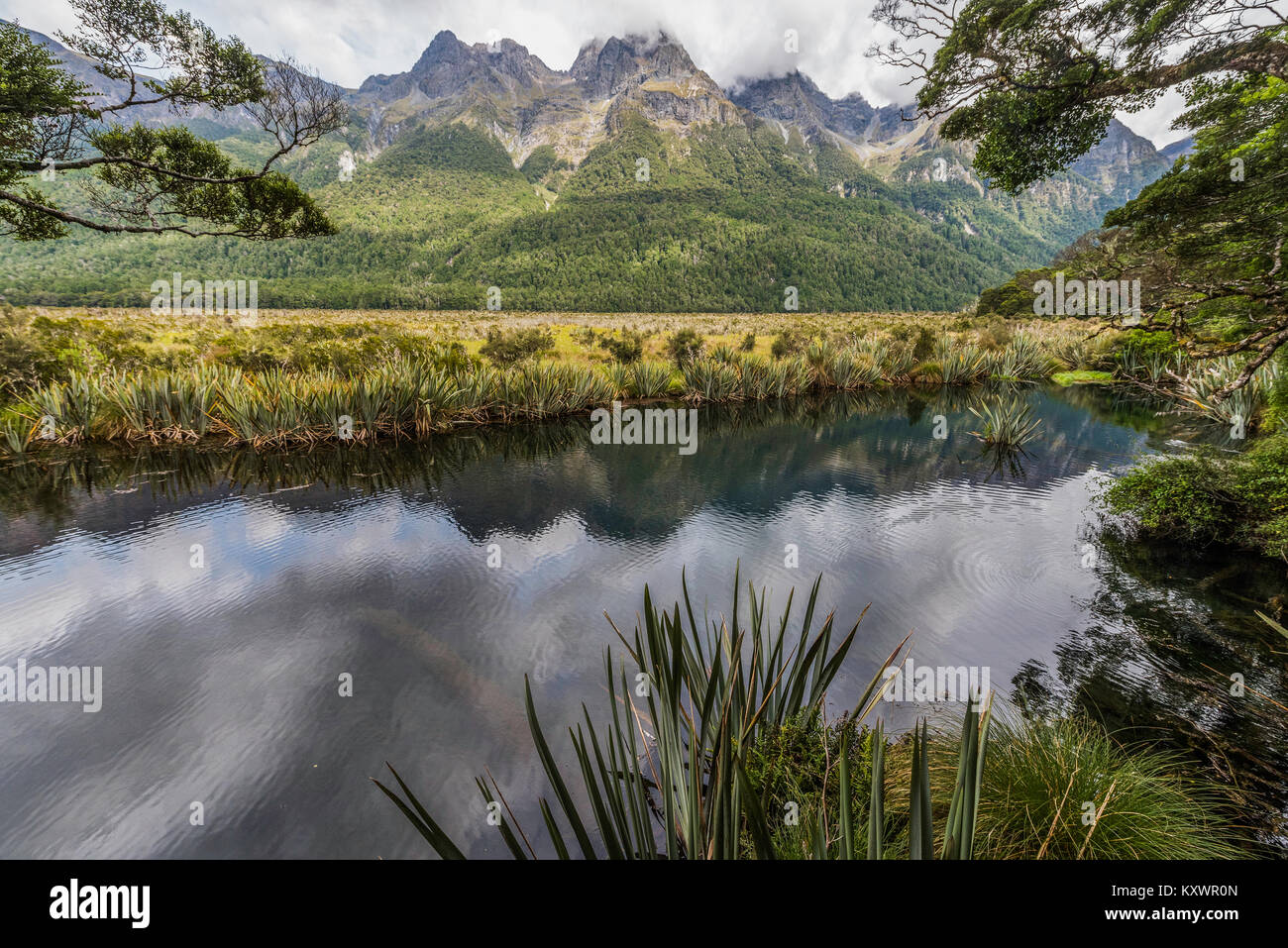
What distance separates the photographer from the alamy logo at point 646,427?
12195mm

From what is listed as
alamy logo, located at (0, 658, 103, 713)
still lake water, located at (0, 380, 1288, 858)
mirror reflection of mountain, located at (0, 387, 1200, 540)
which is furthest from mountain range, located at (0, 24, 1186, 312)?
alamy logo, located at (0, 658, 103, 713)

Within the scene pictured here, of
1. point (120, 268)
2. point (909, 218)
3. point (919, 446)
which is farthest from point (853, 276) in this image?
point (120, 268)

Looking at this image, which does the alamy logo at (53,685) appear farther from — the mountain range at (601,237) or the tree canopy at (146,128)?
the mountain range at (601,237)

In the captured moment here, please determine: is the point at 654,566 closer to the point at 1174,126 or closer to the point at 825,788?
the point at 825,788

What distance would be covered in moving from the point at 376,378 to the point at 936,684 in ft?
37.8

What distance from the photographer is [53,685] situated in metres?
3.63

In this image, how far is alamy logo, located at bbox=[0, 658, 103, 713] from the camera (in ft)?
11.5

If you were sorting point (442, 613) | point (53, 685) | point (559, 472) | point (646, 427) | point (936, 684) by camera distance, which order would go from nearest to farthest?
point (53, 685)
point (936, 684)
point (442, 613)
point (559, 472)
point (646, 427)

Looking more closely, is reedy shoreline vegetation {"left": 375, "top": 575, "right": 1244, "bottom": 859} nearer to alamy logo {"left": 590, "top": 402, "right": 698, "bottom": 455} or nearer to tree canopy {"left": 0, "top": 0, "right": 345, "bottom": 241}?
alamy logo {"left": 590, "top": 402, "right": 698, "bottom": 455}

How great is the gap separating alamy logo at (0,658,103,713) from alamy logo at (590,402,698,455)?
8959 millimetres
